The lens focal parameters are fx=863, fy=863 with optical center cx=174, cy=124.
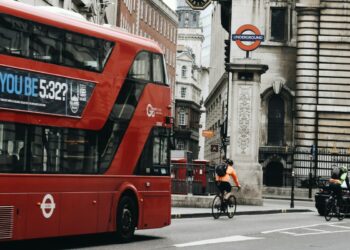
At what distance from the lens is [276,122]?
5972 centimetres

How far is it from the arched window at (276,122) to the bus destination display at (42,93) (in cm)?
4406

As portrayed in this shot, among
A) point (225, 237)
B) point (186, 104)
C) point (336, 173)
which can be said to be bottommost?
point (225, 237)

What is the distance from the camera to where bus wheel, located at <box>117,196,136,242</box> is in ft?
55.9

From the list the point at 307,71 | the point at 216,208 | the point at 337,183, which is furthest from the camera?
the point at 307,71

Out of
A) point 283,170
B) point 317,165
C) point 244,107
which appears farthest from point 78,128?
point 283,170

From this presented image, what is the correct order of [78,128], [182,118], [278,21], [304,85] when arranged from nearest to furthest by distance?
[78,128], [304,85], [278,21], [182,118]

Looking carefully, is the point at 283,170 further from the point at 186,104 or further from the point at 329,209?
the point at 186,104

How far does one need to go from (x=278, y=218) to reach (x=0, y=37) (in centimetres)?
1587

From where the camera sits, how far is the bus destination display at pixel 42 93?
13.9 metres

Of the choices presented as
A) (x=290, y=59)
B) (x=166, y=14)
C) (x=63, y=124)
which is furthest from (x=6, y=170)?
→ (x=166, y=14)

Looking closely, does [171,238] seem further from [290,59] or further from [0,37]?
[290,59]

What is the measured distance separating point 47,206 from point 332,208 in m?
15.2

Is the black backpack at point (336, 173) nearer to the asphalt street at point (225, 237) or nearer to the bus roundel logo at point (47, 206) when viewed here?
the asphalt street at point (225, 237)

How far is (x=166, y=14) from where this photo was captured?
115 metres
